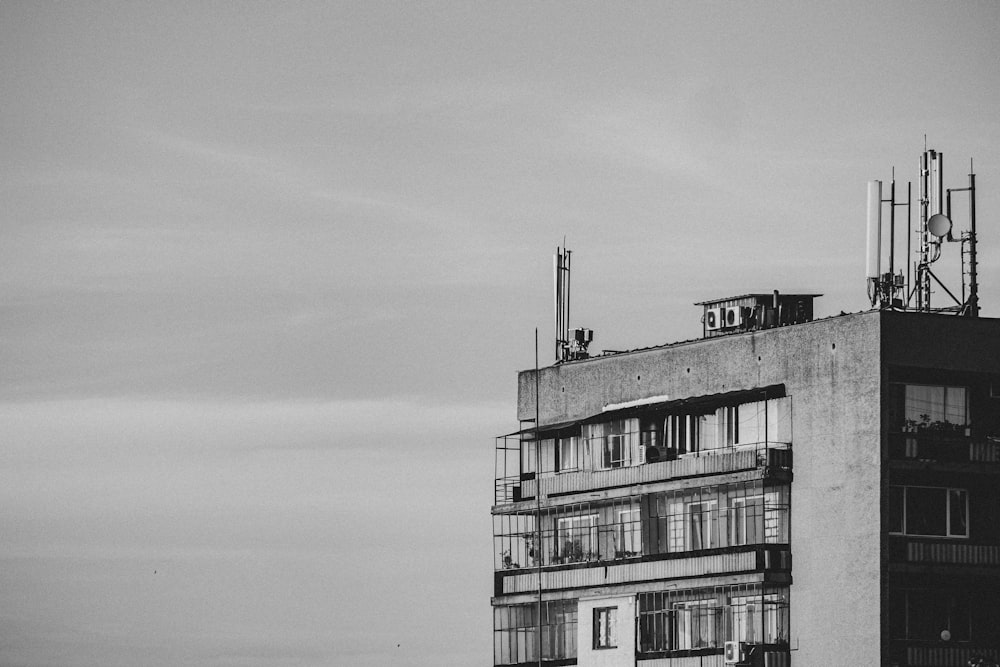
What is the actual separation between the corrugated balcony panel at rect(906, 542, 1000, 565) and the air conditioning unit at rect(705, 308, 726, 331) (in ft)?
46.0

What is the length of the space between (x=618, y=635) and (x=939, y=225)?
21.1m

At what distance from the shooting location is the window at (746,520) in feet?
339

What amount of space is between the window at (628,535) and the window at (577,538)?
Answer: 1.64m

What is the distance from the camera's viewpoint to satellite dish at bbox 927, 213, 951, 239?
104938 millimetres

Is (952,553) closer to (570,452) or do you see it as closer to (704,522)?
(704,522)

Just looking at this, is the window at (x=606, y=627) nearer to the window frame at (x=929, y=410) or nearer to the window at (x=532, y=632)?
the window at (x=532, y=632)

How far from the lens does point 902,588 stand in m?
98.8

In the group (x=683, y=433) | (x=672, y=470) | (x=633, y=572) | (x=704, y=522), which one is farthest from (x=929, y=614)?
(x=683, y=433)

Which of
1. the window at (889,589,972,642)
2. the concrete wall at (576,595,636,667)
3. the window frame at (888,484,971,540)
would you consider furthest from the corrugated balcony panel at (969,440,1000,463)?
the concrete wall at (576,595,636,667)

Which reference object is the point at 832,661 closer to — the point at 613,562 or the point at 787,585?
the point at 787,585

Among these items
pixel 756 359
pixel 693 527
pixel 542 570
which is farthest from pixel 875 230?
pixel 542 570

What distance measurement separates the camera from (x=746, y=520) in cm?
10375

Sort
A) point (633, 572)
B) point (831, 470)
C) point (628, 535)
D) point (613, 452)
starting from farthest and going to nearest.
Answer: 1. point (613, 452)
2. point (628, 535)
3. point (633, 572)
4. point (831, 470)

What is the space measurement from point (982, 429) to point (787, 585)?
9563 mm
